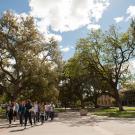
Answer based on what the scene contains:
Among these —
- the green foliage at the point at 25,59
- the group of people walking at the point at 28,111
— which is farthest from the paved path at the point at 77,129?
the green foliage at the point at 25,59

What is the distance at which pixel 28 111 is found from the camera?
2705cm

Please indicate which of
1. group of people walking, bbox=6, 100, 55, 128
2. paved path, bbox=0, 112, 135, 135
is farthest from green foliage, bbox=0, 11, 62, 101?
paved path, bbox=0, 112, 135, 135

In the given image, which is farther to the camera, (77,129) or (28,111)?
(28,111)

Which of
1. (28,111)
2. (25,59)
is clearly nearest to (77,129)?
(28,111)

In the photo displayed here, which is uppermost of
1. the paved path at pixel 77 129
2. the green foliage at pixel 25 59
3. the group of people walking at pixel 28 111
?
the green foliage at pixel 25 59

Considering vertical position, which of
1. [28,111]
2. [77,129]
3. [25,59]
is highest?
[25,59]

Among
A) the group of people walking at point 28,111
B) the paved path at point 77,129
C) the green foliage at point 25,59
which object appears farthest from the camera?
the green foliage at point 25,59

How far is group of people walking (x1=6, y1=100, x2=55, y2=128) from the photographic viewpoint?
27.2 metres

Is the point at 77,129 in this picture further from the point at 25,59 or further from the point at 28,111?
the point at 25,59

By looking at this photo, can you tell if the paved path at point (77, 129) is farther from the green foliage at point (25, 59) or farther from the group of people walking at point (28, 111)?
the green foliage at point (25, 59)

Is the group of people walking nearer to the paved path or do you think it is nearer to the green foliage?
the paved path

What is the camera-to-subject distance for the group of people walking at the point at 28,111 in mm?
27156

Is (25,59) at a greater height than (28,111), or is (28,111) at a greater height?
(25,59)

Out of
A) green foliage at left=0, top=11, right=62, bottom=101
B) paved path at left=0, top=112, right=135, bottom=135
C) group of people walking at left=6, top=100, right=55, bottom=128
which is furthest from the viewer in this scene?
green foliage at left=0, top=11, right=62, bottom=101
